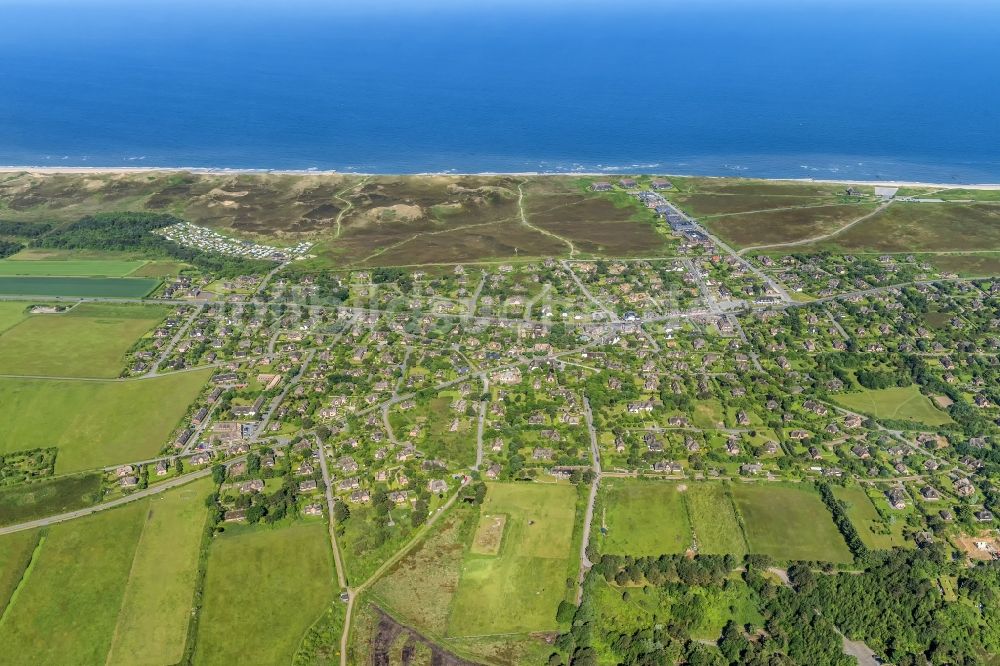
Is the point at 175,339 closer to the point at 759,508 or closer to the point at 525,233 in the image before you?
the point at 525,233

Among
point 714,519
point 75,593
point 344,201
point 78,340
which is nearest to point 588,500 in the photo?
point 714,519

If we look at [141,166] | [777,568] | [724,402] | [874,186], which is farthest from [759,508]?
[141,166]

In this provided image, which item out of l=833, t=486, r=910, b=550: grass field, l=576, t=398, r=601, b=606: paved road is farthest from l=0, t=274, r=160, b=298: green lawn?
l=833, t=486, r=910, b=550: grass field

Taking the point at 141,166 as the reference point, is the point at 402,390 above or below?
below

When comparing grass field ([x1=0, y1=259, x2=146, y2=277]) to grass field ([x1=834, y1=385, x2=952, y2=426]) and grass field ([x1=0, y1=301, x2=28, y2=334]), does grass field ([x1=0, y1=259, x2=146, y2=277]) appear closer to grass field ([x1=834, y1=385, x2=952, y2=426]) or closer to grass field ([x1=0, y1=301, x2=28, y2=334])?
grass field ([x1=0, y1=301, x2=28, y2=334])

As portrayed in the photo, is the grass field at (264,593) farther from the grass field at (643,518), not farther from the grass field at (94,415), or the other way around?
the grass field at (643,518)

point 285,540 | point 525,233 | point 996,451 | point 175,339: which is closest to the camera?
point 285,540

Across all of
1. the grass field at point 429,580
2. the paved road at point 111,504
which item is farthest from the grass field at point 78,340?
the grass field at point 429,580
